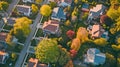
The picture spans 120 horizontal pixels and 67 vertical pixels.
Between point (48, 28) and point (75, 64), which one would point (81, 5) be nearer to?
point (48, 28)

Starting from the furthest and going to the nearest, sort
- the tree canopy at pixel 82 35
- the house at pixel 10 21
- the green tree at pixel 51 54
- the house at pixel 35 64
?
1. the house at pixel 10 21
2. the tree canopy at pixel 82 35
3. the green tree at pixel 51 54
4. the house at pixel 35 64

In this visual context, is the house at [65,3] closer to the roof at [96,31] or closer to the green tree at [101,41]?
the roof at [96,31]

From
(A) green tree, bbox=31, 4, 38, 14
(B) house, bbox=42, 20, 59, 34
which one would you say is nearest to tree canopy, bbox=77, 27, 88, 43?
(B) house, bbox=42, 20, 59, 34

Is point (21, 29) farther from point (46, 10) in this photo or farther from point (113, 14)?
point (113, 14)

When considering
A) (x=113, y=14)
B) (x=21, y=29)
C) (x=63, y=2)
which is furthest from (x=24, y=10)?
(x=113, y=14)

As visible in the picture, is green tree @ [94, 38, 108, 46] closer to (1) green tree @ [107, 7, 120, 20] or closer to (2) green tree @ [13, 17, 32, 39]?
(1) green tree @ [107, 7, 120, 20]

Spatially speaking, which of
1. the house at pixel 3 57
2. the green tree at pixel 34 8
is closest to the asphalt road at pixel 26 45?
the green tree at pixel 34 8

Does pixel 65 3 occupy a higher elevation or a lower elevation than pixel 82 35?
higher
